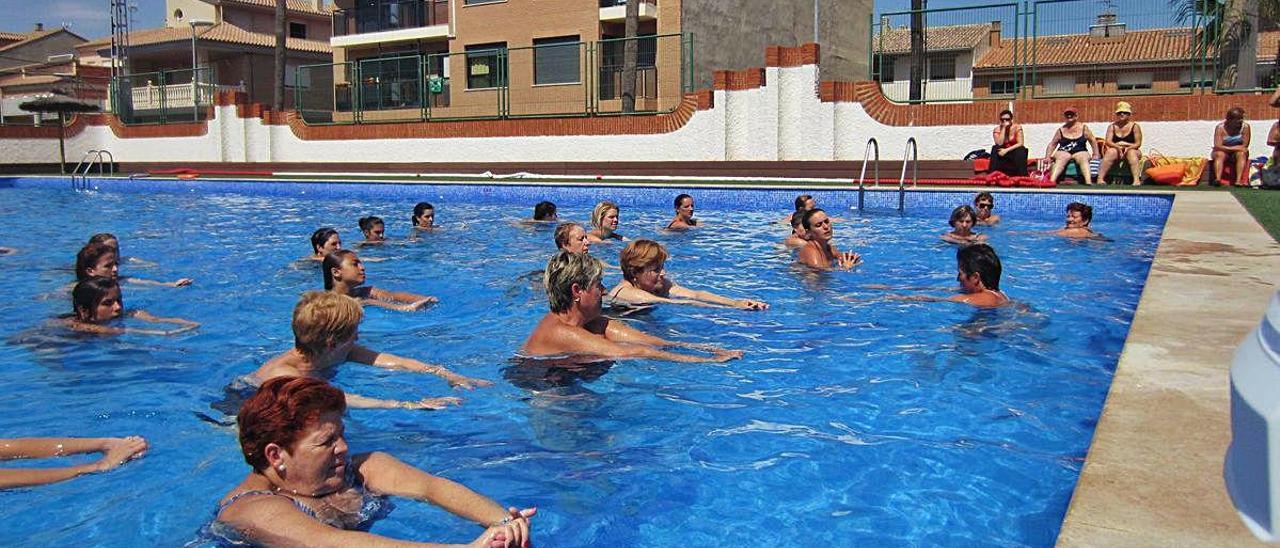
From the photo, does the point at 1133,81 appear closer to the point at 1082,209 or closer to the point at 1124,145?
the point at 1124,145

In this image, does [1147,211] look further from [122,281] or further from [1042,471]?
[122,281]

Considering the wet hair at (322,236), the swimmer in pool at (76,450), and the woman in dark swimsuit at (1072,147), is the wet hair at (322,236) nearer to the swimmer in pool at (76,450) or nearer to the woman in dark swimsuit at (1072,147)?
the swimmer in pool at (76,450)

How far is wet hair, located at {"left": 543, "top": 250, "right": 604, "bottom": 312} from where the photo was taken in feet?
18.2

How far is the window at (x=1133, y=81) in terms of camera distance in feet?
140

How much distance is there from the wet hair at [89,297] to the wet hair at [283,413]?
434cm

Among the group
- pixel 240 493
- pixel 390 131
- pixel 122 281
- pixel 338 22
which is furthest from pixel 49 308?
pixel 338 22

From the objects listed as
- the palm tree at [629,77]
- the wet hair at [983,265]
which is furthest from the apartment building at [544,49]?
the wet hair at [983,265]

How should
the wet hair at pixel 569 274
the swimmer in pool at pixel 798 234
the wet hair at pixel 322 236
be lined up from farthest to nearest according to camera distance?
the swimmer in pool at pixel 798 234 → the wet hair at pixel 322 236 → the wet hair at pixel 569 274

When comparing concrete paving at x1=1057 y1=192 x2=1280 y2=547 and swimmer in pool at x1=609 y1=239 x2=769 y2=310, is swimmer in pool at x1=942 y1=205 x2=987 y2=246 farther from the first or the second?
concrete paving at x1=1057 y1=192 x2=1280 y2=547

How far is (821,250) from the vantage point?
9.16 meters

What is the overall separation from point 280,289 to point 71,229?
7902 mm

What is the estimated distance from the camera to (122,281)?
9.38 m

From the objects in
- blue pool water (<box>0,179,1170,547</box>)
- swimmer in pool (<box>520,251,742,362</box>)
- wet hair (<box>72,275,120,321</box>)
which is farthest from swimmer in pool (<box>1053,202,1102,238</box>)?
wet hair (<box>72,275,120,321</box>)

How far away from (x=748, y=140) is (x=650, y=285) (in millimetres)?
15719
